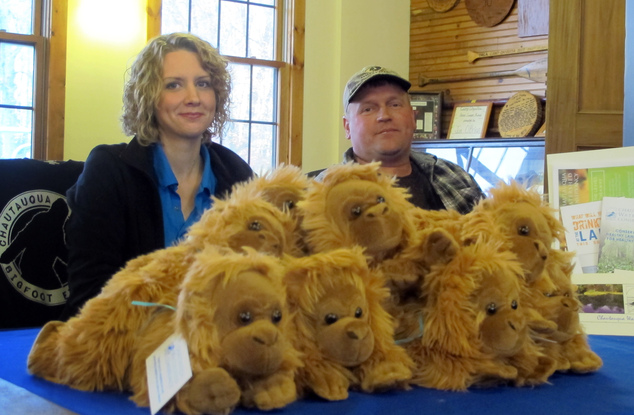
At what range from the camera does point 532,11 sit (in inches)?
202

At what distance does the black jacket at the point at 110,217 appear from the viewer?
1.43 meters

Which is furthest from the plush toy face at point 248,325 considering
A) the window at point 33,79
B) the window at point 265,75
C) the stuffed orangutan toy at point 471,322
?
the window at point 265,75

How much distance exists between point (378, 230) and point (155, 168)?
0.95 meters

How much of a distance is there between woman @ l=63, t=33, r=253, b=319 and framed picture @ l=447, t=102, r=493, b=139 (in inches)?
140

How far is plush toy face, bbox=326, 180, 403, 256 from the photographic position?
885 millimetres

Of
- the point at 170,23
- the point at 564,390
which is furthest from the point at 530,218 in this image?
the point at 170,23

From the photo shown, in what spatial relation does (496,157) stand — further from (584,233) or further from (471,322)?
(471,322)

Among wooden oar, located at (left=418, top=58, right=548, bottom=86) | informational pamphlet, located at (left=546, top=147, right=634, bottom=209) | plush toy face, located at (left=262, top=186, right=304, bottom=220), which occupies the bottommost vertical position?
plush toy face, located at (left=262, top=186, right=304, bottom=220)

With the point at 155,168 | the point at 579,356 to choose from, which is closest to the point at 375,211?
the point at 579,356

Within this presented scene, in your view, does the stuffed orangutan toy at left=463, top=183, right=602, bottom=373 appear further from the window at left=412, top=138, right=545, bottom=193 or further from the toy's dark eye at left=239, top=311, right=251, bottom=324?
the window at left=412, top=138, right=545, bottom=193

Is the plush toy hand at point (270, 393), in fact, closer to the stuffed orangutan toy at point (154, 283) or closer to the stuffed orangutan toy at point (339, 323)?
the stuffed orangutan toy at point (339, 323)

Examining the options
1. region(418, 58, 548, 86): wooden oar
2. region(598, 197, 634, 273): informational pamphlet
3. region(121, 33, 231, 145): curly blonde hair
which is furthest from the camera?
region(418, 58, 548, 86): wooden oar

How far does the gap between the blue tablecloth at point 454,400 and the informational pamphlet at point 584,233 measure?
1.81 ft

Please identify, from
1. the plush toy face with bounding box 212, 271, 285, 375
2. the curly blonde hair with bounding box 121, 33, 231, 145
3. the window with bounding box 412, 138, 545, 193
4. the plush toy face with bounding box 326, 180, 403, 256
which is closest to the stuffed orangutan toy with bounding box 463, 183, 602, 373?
the plush toy face with bounding box 326, 180, 403, 256
